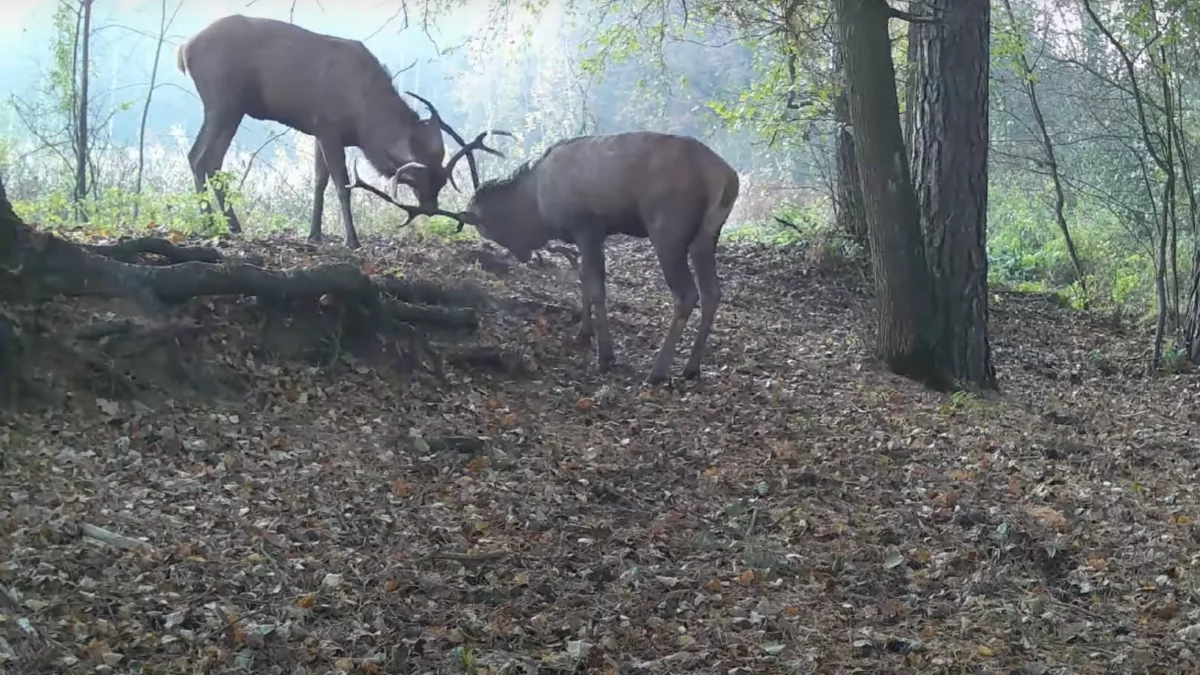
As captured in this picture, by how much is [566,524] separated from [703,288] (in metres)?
3.05

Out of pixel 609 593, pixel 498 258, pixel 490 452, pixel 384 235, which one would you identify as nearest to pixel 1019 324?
pixel 498 258

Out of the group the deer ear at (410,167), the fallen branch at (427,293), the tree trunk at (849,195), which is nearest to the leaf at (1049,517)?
the fallen branch at (427,293)

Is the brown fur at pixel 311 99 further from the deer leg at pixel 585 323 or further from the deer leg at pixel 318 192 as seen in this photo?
the deer leg at pixel 585 323

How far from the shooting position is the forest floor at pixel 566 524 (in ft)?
12.4

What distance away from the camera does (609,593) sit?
4340mm

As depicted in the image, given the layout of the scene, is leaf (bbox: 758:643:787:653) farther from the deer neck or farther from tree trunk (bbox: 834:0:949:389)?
the deer neck

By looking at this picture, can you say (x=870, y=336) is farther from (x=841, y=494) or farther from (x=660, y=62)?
(x=660, y=62)

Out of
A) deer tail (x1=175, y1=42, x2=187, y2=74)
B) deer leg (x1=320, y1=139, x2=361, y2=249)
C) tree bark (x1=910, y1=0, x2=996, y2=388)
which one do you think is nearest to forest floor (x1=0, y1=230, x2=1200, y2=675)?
tree bark (x1=910, y1=0, x2=996, y2=388)

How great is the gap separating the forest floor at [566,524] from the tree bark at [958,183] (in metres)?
0.70

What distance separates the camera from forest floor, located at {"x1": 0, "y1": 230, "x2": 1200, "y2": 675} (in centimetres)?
377

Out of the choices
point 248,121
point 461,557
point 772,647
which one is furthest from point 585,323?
point 248,121

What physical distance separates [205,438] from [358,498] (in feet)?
2.62

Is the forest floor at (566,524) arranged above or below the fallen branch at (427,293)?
below

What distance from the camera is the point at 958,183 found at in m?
8.23
